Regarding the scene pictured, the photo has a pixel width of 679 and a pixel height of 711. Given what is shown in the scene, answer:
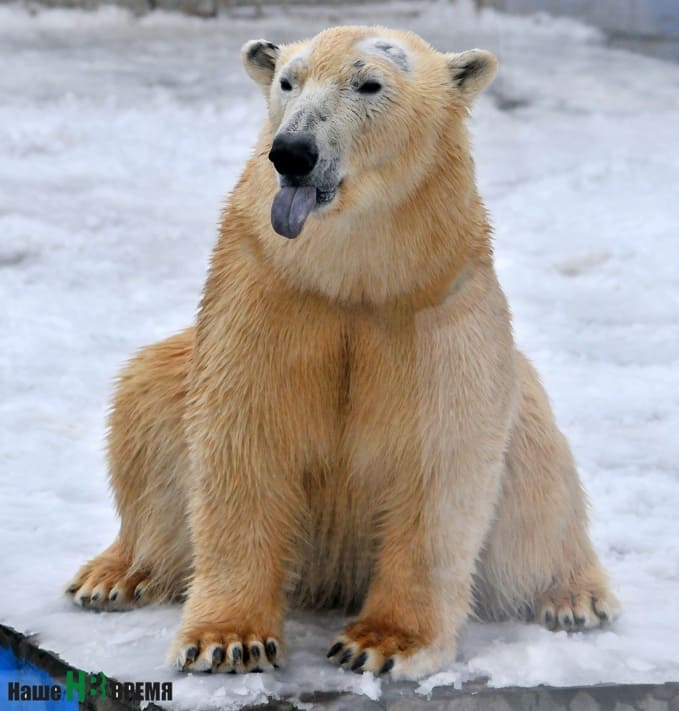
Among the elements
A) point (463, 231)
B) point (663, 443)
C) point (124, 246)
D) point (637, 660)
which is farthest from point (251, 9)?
point (637, 660)

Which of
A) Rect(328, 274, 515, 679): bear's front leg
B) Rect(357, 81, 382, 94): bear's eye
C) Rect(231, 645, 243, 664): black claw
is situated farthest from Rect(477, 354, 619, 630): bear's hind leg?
Rect(357, 81, 382, 94): bear's eye

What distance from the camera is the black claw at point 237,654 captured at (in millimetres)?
2129

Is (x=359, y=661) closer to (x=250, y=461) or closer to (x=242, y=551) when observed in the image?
(x=242, y=551)

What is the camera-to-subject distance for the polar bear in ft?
6.81

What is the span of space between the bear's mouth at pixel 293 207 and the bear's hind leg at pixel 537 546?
2.17 ft

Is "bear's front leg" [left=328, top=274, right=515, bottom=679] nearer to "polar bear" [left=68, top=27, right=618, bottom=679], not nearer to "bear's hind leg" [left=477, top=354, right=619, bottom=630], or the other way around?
"polar bear" [left=68, top=27, right=618, bottom=679]

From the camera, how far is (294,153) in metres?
1.92

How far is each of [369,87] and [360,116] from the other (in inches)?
2.1

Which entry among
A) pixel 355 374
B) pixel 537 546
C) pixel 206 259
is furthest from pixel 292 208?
pixel 206 259

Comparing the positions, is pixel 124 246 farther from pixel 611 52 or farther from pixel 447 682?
pixel 447 682

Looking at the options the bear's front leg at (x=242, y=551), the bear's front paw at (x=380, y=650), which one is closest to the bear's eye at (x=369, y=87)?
the bear's front leg at (x=242, y=551)

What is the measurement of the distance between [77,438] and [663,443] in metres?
1.50

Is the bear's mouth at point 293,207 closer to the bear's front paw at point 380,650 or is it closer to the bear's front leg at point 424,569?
the bear's front leg at point 424,569

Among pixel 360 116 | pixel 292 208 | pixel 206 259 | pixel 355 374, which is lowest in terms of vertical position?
pixel 355 374
